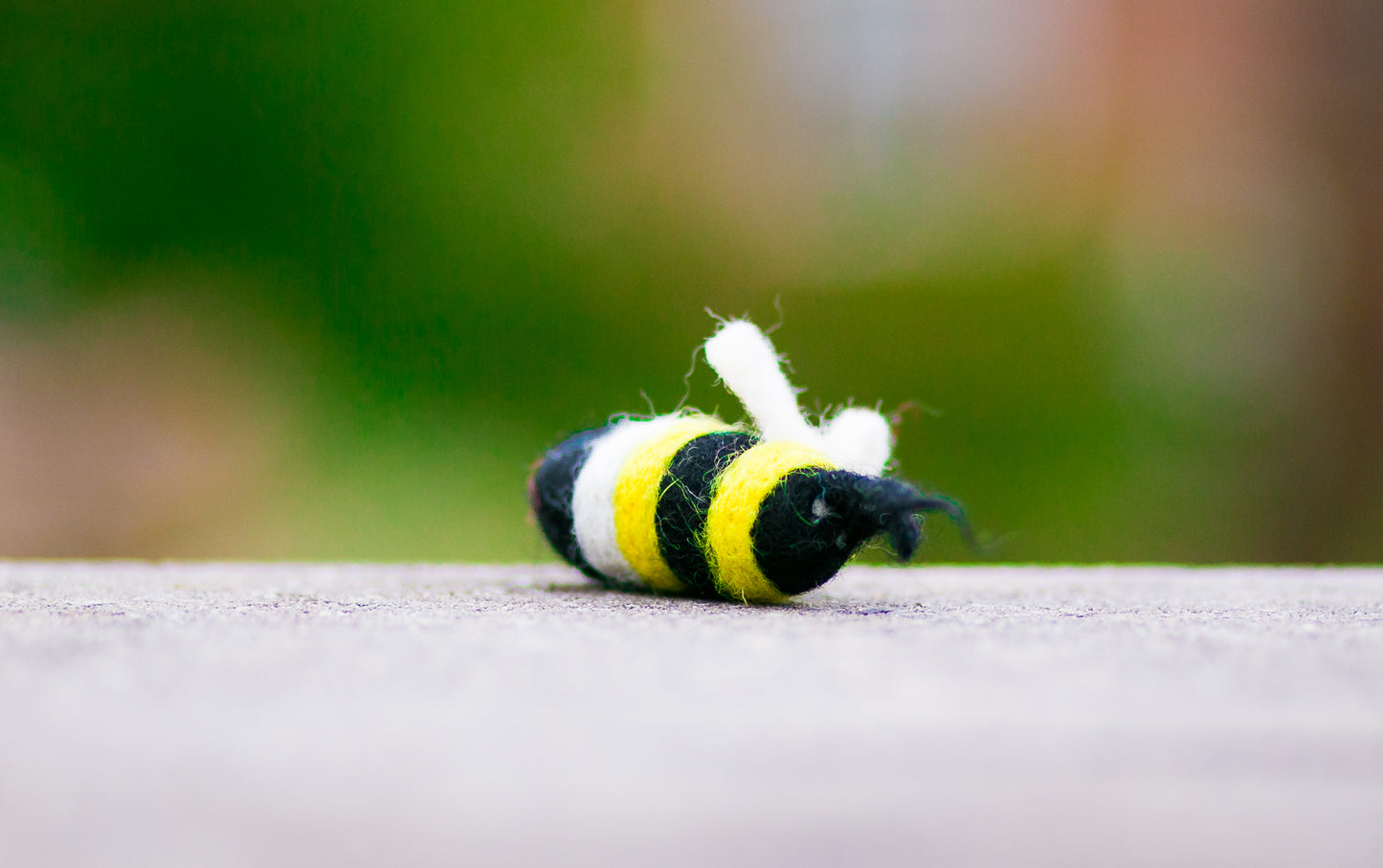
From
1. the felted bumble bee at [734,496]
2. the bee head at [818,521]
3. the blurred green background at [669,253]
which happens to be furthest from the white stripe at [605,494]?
the blurred green background at [669,253]

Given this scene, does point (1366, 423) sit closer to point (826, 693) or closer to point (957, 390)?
point (957, 390)

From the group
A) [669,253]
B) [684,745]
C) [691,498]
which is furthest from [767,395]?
[669,253]

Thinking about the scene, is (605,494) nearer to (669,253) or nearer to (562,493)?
(562,493)

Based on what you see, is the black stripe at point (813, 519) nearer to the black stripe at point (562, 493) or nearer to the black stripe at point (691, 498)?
the black stripe at point (691, 498)

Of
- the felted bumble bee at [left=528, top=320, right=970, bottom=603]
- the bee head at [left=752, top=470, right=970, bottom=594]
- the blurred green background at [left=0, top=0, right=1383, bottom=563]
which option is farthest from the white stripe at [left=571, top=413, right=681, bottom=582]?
the blurred green background at [left=0, top=0, right=1383, bottom=563]

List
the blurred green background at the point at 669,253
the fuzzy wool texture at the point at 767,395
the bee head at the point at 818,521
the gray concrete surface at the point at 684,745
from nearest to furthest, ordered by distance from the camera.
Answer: the gray concrete surface at the point at 684,745 → the bee head at the point at 818,521 → the fuzzy wool texture at the point at 767,395 → the blurred green background at the point at 669,253

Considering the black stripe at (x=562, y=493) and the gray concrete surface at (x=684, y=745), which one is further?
the black stripe at (x=562, y=493)
